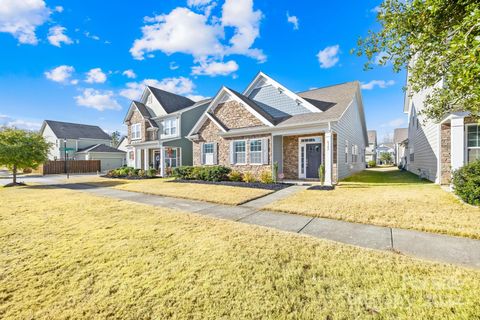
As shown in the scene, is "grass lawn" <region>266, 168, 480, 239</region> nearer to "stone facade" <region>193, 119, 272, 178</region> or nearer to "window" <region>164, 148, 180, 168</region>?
"stone facade" <region>193, 119, 272, 178</region>

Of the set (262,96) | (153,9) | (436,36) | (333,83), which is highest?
(153,9)

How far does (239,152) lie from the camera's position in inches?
547

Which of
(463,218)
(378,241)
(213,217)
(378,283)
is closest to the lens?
(378,283)

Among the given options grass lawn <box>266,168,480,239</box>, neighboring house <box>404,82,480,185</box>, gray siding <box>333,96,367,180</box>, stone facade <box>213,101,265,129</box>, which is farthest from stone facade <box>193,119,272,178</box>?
neighboring house <box>404,82,480,185</box>

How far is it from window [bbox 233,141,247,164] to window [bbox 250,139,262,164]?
0.57 metres

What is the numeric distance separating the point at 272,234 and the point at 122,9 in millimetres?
13447

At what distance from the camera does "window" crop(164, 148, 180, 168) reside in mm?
19695

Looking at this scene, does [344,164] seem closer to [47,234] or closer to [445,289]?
[445,289]

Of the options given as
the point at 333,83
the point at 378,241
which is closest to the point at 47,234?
the point at 378,241

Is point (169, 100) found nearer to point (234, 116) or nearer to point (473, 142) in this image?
point (234, 116)

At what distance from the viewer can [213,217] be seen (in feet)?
18.9

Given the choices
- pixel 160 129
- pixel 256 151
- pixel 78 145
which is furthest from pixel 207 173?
pixel 78 145

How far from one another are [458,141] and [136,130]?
25.9 meters

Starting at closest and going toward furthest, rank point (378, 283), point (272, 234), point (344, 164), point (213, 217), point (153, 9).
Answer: point (378, 283), point (272, 234), point (213, 217), point (153, 9), point (344, 164)
